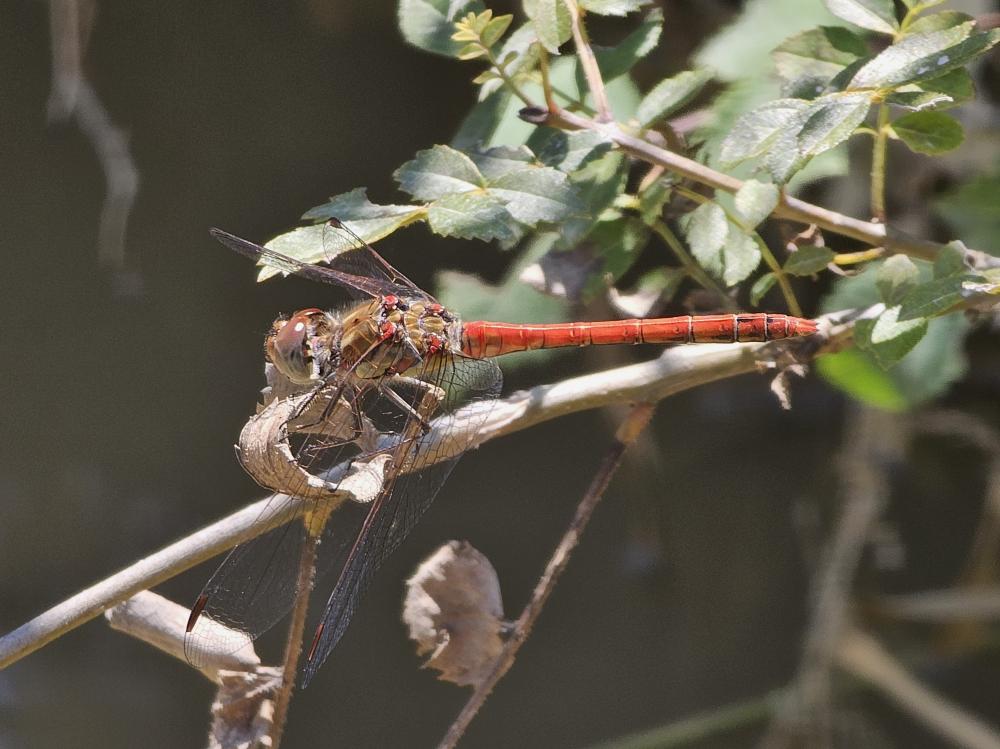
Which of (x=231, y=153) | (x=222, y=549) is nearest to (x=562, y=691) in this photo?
(x=231, y=153)

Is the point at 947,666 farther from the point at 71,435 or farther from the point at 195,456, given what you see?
the point at 71,435

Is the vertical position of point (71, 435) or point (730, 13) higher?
point (730, 13)

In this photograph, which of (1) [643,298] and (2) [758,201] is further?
(1) [643,298]

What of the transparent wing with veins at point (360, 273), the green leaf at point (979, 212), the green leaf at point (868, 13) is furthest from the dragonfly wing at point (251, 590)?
the green leaf at point (979, 212)

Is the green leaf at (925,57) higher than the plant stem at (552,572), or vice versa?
the green leaf at (925,57)

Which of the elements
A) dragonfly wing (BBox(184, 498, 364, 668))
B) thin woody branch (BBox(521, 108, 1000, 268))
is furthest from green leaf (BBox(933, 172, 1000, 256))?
dragonfly wing (BBox(184, 498, 364, 668))

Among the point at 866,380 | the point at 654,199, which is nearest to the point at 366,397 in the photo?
the point at 654,199

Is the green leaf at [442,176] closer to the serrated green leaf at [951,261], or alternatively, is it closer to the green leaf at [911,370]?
the serrated green leaf at [951,261]

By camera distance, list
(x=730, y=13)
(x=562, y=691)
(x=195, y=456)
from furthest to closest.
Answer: (x=562, y=691) → (x=195, y=456) → (x=730, y=13)
